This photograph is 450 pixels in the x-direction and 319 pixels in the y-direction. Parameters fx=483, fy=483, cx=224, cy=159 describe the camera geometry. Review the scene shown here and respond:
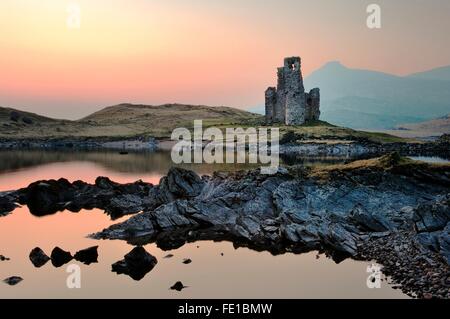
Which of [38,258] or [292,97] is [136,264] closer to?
[38,258]

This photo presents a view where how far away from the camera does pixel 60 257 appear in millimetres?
34562

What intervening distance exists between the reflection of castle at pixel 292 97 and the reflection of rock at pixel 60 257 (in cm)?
10670

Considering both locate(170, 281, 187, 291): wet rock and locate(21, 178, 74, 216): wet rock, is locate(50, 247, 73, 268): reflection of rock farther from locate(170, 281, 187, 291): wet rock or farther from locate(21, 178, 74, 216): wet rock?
locate(21, 178, 74, 216): wet rock

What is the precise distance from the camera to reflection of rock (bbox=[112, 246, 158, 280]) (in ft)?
106

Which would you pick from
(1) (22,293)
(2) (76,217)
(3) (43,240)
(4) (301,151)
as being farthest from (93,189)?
(4) (301,151)

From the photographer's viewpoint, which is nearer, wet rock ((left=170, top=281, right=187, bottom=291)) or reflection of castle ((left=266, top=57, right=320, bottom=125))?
wet rock ((left=170, top=281, right=187, bottom=291))

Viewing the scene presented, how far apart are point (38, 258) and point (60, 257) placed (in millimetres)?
1524

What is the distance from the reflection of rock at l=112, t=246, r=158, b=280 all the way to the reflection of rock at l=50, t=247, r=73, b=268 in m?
4.22

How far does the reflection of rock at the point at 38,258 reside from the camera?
33938 millimetres

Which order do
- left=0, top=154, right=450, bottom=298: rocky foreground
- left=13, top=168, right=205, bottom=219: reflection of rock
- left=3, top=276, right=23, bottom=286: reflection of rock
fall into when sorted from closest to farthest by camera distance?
left=3, top=276, right=23, bottom=286: reflection of rock, left=0, top=154, right=450, bottom=298: rocky foreground, left=13, top=168, right=205, bottom=219: reflection of rock

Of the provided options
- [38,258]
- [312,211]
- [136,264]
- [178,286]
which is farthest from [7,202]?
[312,211]

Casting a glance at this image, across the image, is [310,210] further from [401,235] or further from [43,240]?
[43,240]

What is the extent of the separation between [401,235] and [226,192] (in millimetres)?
18146

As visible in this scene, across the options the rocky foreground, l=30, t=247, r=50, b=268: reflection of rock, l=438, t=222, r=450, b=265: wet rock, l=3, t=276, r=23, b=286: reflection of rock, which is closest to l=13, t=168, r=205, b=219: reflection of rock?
the rocky foreground
